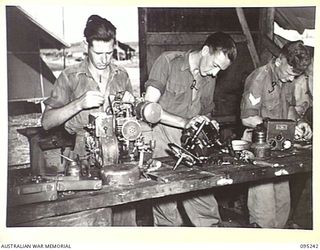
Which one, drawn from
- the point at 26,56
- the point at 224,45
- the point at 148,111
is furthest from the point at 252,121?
the point at 26,56

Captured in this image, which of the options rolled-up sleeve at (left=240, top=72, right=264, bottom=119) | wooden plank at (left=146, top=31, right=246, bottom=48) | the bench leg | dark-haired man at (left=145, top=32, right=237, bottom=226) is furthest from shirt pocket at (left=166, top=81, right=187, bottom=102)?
wooden plank at (left=146, top=31, right=246, bottom=48)

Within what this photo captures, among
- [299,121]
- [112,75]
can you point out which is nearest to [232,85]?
[299,121]

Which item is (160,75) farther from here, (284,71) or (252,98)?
(284,71)

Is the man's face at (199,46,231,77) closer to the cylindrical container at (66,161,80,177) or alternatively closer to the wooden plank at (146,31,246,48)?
the cylindrical container at (66,161,80,177)

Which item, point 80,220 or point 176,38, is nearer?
point 80,220

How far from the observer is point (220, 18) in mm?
2455

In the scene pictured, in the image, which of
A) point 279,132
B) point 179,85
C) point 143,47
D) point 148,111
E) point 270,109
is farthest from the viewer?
point 143,47

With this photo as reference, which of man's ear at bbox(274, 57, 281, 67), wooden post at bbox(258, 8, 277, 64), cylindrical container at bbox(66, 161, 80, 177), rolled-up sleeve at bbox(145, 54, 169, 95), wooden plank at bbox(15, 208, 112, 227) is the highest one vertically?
wooden post at bbox(258, 8, 277, 64)

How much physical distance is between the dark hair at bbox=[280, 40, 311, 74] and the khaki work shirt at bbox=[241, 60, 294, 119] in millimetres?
128

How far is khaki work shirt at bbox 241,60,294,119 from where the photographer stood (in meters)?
1.59

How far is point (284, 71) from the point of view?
1.58 meters

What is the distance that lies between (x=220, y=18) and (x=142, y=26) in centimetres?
54

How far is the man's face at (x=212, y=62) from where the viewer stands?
4.63 ft

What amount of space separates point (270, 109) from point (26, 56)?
38.6 inches
